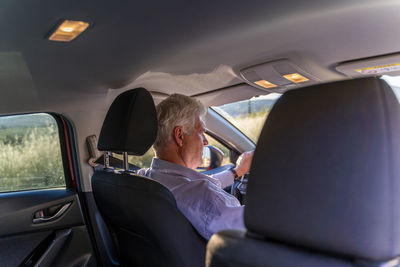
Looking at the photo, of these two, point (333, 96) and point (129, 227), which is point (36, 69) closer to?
point (129, 227)

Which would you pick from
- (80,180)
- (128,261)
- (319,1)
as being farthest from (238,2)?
(80,180)

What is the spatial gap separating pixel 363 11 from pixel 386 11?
108 mm

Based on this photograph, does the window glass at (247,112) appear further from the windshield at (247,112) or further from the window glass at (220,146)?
the window glass at (220,146)

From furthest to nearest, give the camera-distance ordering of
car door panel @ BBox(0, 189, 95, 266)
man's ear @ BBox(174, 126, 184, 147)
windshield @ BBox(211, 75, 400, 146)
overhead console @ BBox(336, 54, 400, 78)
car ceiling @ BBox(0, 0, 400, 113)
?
windshield @ BBox(211, 75, 400, 146) < car door panel @ BBox(0, 189, 95, 266) < overhead console @ BBox(336, 54, 400, 78) < man's ear @ BBox(174, 126, 184, 147) < car ceiling @ BBox(0, 0, 400, 113)

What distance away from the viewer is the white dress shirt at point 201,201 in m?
1.78

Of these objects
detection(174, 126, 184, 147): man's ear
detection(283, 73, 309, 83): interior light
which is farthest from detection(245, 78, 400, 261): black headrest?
detection(283, 73, 309, 83): interior light

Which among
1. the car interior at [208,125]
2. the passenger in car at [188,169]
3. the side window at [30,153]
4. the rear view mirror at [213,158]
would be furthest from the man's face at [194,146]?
the side window at [30,153]

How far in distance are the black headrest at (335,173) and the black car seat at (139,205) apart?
0.85 m

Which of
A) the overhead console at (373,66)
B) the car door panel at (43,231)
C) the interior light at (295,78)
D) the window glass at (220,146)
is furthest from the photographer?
the window glass at (220,146)

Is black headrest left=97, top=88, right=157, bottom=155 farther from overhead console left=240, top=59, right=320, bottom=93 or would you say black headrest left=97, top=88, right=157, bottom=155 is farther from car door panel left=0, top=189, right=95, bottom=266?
car door panel left=0, top=189, right=95, bottom=266

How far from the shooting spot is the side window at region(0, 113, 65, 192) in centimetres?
309

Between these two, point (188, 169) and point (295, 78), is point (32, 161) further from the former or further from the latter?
point (295, 78)

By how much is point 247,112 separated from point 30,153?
1916 mm

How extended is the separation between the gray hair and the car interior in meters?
0.16
